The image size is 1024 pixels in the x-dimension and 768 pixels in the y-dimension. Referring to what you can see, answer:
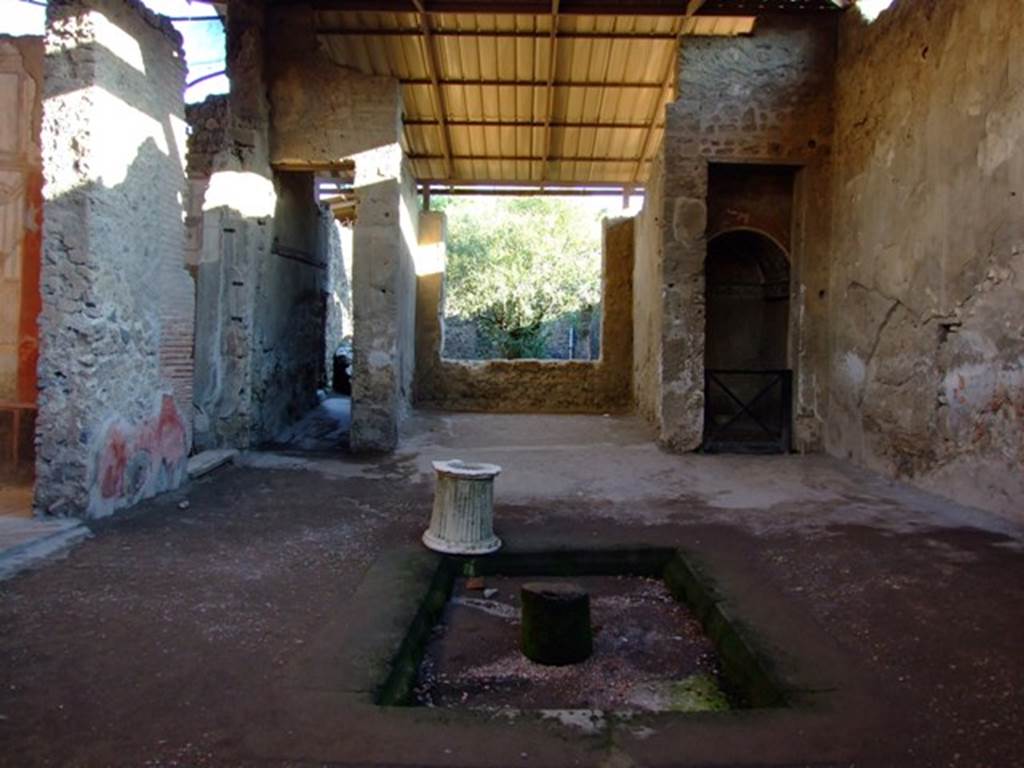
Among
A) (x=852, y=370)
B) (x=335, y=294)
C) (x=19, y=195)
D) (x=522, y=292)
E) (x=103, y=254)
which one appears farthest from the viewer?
(x=522, y=292)

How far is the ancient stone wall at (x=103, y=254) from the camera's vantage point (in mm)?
5098

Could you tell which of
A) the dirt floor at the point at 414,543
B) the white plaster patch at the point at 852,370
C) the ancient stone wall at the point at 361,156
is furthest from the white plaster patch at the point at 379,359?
the white plaster patch at the point at 852,370

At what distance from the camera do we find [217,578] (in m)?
4.12

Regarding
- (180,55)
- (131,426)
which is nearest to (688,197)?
(180,55)

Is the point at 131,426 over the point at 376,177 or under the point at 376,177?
under

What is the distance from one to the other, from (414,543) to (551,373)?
8297 mm

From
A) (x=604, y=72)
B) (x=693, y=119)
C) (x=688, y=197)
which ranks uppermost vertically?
(x=604, y=72)

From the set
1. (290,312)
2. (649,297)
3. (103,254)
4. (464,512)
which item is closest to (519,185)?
(649,297)

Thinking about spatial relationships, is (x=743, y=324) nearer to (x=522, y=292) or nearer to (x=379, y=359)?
(x=379, y=359)

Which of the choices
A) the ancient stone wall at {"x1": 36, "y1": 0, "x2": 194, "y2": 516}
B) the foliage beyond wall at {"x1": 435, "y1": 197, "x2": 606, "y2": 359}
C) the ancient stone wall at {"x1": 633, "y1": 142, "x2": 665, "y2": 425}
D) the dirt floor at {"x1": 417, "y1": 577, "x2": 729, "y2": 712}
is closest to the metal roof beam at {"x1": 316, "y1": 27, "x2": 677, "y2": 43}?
the ancient stone wall at {"x1": 633, "y1": 142, "x2": 665, "y2": 425}

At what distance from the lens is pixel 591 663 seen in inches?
145

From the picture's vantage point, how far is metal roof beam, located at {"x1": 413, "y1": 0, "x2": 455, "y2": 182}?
909 centimetres

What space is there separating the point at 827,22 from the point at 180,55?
7.22 meters

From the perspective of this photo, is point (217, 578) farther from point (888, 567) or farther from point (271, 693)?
point (888, 567)
